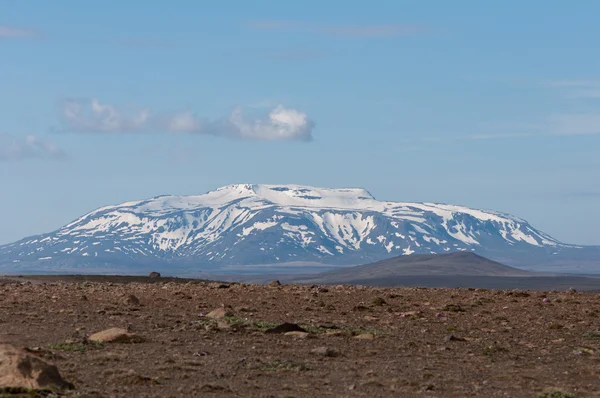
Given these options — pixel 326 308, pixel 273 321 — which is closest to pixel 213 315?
pixel 273 321

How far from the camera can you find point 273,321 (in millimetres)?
27516

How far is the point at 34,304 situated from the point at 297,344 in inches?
430

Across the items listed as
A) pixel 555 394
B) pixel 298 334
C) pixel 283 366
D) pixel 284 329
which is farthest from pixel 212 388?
pixel 284 329

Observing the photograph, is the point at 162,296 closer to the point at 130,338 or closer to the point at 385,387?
the point at 130,338

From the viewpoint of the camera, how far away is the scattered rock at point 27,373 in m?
15.5

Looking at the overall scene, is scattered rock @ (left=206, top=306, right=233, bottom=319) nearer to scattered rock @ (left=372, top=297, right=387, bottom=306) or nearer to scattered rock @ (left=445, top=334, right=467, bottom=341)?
scattered rock @ (left=372, top=297, right=387, bottom=306)

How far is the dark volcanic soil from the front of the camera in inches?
701

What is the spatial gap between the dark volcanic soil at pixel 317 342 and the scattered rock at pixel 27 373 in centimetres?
51

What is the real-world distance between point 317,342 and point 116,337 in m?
4.28

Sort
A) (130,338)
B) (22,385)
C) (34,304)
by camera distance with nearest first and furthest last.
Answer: (22,385), (130,338), (34,304)

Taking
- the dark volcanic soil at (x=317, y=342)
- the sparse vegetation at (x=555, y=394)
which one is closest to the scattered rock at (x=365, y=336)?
the dark volcanic soil at (x=317, y=342)

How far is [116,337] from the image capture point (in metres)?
22.2

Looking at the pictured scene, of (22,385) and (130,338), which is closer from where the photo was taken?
(22,385)

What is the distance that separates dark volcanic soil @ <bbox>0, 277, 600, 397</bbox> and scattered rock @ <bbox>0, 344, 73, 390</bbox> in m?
0.51
